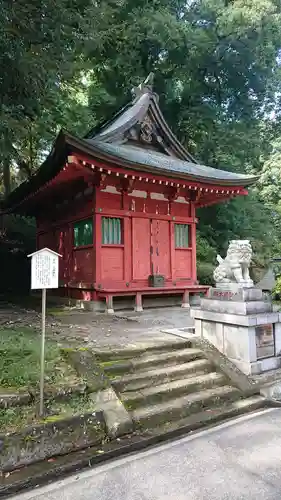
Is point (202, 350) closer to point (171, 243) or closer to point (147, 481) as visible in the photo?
point (147, 481)

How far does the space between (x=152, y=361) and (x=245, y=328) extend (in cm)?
142

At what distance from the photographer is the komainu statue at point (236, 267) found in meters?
5.26

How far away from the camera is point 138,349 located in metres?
4.70

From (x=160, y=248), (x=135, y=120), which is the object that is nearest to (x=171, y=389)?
(x=160, y=248)

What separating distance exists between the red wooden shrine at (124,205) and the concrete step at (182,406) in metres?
4.94

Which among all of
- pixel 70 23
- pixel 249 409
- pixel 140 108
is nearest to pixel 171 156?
pixel 140 108

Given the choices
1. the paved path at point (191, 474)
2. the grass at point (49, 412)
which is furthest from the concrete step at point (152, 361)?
the paved path at point (191, 474)

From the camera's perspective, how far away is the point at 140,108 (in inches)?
456

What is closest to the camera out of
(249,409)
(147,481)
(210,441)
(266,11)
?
(147,481)

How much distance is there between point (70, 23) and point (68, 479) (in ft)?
25.1

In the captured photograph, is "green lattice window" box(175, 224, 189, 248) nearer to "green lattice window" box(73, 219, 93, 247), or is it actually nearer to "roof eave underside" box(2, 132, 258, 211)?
"roof eave underside" box(2, 132, 258, 211)

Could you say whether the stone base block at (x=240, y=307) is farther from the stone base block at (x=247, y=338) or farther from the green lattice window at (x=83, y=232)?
the green lattice window at (x=83, y=232)

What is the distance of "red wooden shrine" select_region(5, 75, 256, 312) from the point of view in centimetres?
865

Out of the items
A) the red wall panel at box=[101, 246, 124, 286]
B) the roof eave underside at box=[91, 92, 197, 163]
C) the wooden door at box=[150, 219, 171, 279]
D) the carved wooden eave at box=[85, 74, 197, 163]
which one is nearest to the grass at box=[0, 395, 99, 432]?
the red wall panel at box=[101, 246, 124, 286]
